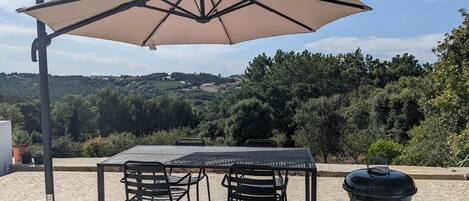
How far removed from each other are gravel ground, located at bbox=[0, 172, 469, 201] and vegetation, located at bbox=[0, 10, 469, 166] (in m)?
3.06

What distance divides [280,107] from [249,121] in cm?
320

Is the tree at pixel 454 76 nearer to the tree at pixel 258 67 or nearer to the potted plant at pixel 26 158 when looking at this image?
the potted plant at pixel 26 158

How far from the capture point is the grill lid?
2465mm

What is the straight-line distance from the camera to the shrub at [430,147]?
328 inches

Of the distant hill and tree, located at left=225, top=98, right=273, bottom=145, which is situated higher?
the distant hill

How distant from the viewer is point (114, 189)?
536 centimetres

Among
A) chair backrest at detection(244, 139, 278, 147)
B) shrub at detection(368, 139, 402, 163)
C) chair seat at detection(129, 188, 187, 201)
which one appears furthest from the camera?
shrub at detection(368, 139, 402, 163)

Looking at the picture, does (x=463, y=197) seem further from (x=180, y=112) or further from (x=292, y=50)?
(x=292, y=50)

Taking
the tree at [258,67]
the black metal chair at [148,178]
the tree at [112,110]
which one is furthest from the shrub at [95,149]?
the tree at [258,67]

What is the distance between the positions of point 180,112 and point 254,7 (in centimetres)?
2225

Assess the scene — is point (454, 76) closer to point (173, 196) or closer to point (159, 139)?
point (173, 196)

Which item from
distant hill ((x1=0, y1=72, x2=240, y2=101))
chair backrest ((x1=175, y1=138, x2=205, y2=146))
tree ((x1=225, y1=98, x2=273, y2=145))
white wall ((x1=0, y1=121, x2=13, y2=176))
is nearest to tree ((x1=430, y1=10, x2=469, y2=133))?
chair backrest ((x1=175, y1=138, x2=205, y2=146))

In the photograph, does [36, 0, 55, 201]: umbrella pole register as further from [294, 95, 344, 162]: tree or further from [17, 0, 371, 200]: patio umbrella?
[294, 95, 344, 162]: tree

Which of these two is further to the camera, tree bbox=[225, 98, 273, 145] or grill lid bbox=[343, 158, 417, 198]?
tree bbox=[225, 98, 273, 145]
